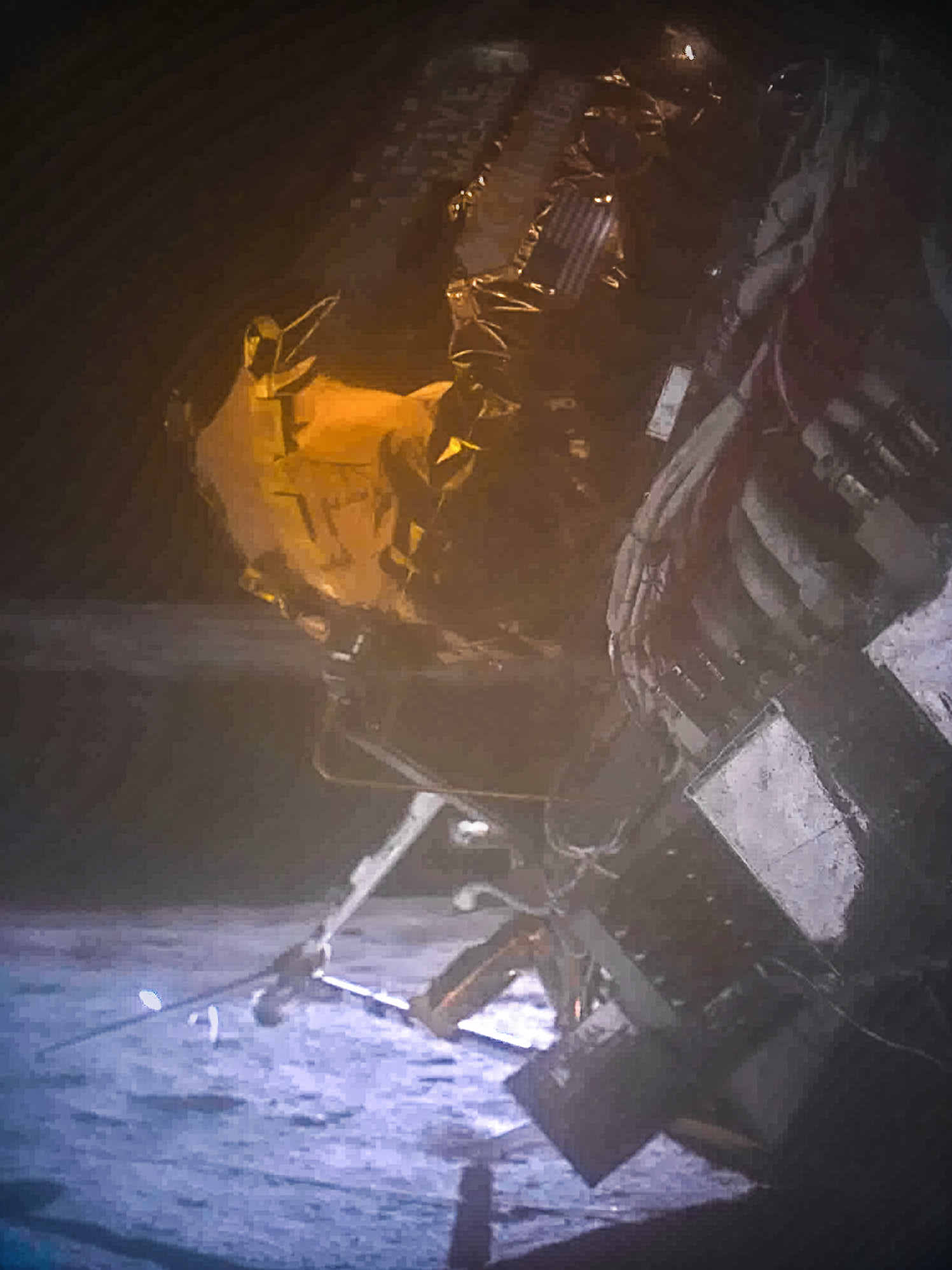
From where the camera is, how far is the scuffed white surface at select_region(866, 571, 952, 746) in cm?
94

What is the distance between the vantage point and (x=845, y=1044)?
122 centimetres

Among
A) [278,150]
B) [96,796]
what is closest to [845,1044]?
[96,796]

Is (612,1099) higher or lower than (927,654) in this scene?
lower

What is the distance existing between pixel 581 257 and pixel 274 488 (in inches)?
17.3

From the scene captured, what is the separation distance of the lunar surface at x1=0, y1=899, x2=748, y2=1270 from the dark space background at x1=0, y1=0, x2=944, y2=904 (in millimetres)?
206

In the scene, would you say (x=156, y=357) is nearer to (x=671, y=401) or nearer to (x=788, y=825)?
(x=671, y=401)

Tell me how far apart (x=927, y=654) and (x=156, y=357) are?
1.18 m

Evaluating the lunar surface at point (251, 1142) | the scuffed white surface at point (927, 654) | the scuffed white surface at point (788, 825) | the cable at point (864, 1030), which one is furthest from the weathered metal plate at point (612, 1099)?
the scuffed white surface at point (927, 654)

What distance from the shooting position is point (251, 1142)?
1286 mm

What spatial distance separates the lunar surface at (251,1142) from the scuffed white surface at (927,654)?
79 centimetres

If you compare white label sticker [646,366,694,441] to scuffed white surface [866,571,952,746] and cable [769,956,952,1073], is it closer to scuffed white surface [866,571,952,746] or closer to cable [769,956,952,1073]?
scuffed white surface [866,571,952,746]

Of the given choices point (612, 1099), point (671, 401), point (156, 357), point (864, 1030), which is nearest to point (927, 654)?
point (671, 401)

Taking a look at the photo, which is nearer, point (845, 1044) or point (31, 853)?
point (845, 1044)

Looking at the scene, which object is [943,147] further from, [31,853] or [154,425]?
[31,853]
